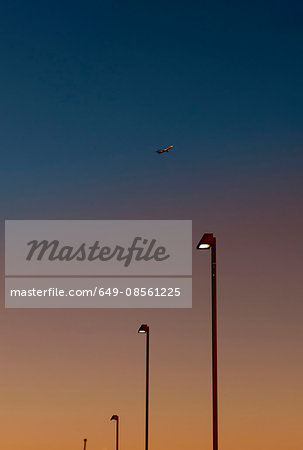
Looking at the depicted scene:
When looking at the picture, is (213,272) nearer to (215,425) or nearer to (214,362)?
(214,362)

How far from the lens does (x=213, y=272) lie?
822 inches

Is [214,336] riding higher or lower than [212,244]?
lower

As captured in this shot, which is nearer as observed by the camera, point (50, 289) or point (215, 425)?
point (215, 425)

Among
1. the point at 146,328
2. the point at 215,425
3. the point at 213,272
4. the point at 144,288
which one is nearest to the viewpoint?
the point at 215,425

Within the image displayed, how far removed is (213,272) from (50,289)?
2658 cm

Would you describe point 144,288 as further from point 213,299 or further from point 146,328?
point 213,299

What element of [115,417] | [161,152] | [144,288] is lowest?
[115,417]

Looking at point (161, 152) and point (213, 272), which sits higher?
point (161, 152)

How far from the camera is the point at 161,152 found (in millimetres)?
46281

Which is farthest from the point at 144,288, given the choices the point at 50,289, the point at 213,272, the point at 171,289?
the point at 213,272

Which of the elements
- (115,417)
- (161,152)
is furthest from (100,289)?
Result: (115,417)

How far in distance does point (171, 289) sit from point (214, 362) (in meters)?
23.4

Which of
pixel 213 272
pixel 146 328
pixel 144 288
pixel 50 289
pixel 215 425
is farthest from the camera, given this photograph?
pixel 50 289

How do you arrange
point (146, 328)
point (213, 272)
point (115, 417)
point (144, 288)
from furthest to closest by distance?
point (115, 417) < point (144, 288) < point (146, 328) < point (213, 272)
